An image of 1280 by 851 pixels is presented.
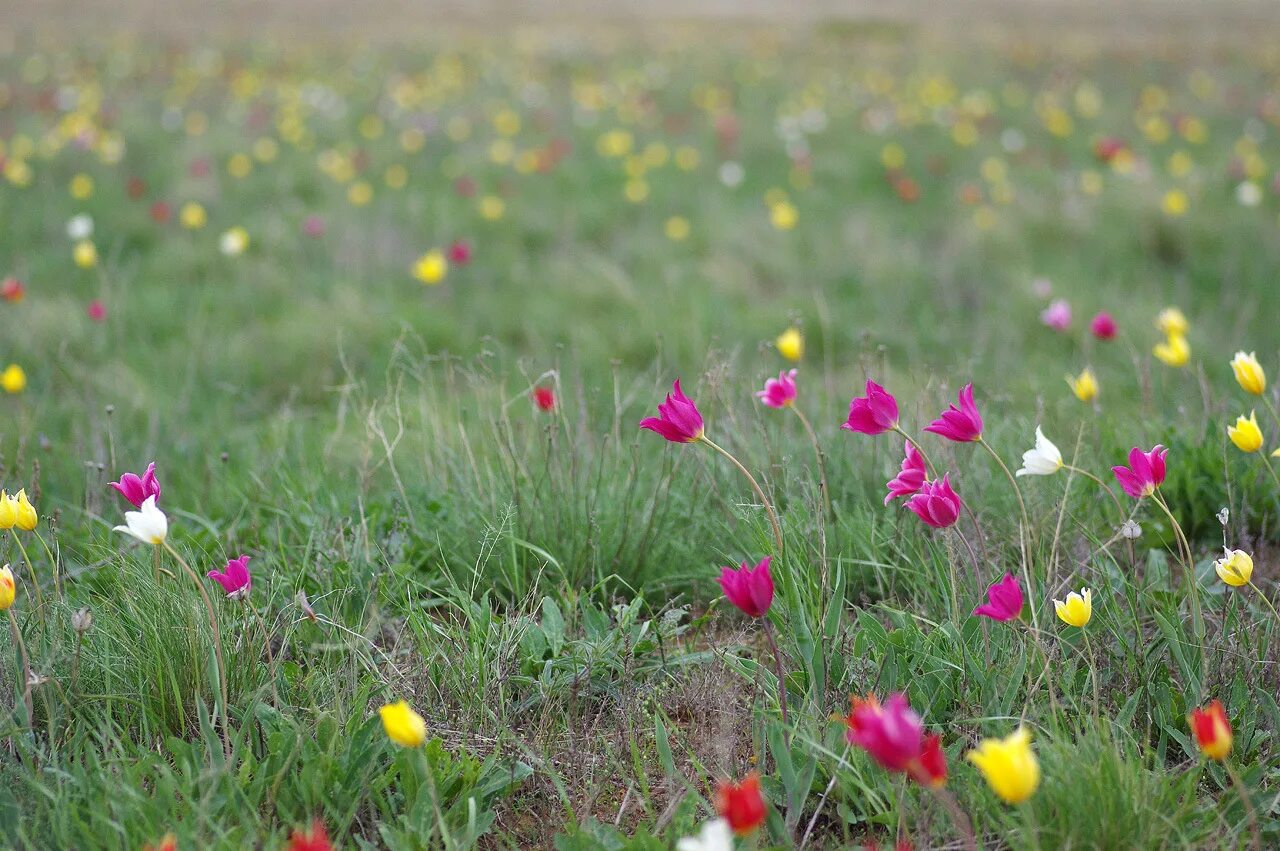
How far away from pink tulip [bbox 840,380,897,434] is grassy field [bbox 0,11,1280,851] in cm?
16

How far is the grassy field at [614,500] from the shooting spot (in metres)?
1.66

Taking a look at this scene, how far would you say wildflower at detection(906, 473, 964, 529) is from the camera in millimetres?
1685

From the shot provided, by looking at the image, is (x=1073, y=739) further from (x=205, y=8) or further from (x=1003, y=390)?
(x=205, y=8)

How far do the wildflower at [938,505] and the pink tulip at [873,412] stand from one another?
13 cm

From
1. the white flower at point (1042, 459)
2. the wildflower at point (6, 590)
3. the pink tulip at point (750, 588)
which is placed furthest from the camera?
the white flower at point (1042, 459)

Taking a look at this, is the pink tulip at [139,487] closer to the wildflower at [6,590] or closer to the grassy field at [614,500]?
the grassy field at [614,500]

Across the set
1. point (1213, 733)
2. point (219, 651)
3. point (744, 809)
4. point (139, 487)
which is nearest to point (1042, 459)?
point (1213, 733)

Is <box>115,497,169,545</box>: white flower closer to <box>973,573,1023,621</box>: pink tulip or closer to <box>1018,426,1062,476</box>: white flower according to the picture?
<box>973,573,1023,621</box>: pink tulip

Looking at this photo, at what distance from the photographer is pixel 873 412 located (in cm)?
177

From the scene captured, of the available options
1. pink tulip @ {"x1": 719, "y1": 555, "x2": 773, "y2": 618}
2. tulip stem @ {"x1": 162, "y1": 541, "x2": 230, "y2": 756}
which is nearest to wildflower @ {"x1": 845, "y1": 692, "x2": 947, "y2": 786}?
pink tulip @ {"x1": 719, "y1": 555, "x2": 773, "y2": 618}

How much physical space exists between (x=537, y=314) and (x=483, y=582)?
2239 mm

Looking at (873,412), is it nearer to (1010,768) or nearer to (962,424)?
(962,424)

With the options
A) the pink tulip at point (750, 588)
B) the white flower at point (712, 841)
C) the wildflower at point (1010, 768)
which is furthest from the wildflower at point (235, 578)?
the wildflower at point (1010, 768)

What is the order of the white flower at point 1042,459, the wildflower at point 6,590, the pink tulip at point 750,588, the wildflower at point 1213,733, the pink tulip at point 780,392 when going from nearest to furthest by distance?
1. the wildflower at point 1213,733
2. the pink tulip at point 750,588
3. the wildflower at point 6,590
4. the white flower at point 1042,459
5. the pink tulip at point 780,392
